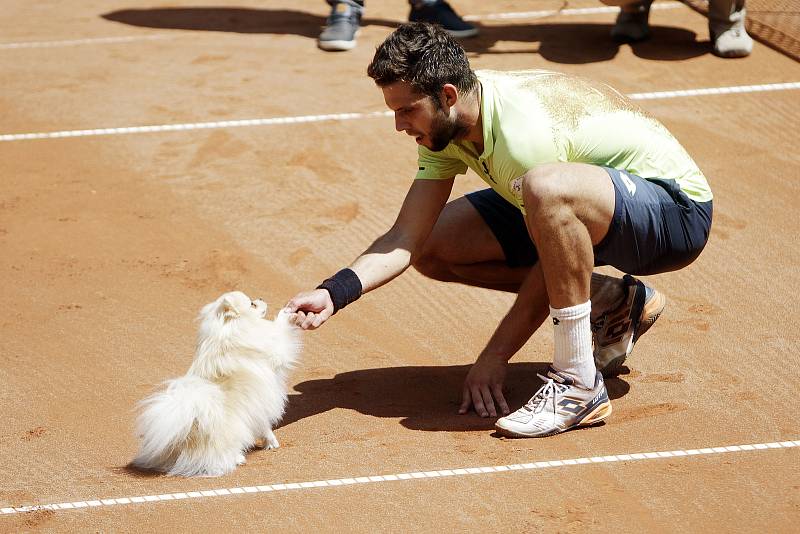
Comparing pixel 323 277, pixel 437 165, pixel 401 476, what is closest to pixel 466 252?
pixel 437 165

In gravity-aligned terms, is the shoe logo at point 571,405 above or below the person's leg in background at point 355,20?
below

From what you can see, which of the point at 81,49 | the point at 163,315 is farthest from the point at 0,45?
the point at 163,315

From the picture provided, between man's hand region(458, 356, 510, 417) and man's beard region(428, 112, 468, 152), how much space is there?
34.6 inches

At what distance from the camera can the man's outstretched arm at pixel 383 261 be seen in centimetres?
403

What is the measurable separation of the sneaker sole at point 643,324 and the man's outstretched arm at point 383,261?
97cm

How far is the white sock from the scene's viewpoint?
13.2ft

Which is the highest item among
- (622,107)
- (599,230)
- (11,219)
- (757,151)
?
(622,107)

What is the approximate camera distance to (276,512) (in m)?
3.61

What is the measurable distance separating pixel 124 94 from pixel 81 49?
139 centimetres

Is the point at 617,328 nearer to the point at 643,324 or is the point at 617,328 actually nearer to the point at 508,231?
the point at 643,324

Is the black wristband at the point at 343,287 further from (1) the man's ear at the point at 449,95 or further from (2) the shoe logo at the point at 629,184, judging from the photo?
(2) the shoe logo at the point at 629,184

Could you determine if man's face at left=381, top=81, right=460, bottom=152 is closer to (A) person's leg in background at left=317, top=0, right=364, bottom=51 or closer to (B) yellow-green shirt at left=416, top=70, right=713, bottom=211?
(B) yellow-green shirt at left=416, top=70, right=713, bottom=211

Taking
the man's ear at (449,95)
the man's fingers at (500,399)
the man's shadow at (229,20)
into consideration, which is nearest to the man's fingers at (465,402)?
the man's fingers at (500,399)

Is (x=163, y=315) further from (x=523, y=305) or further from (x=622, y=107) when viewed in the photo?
(x=622, y=107)
